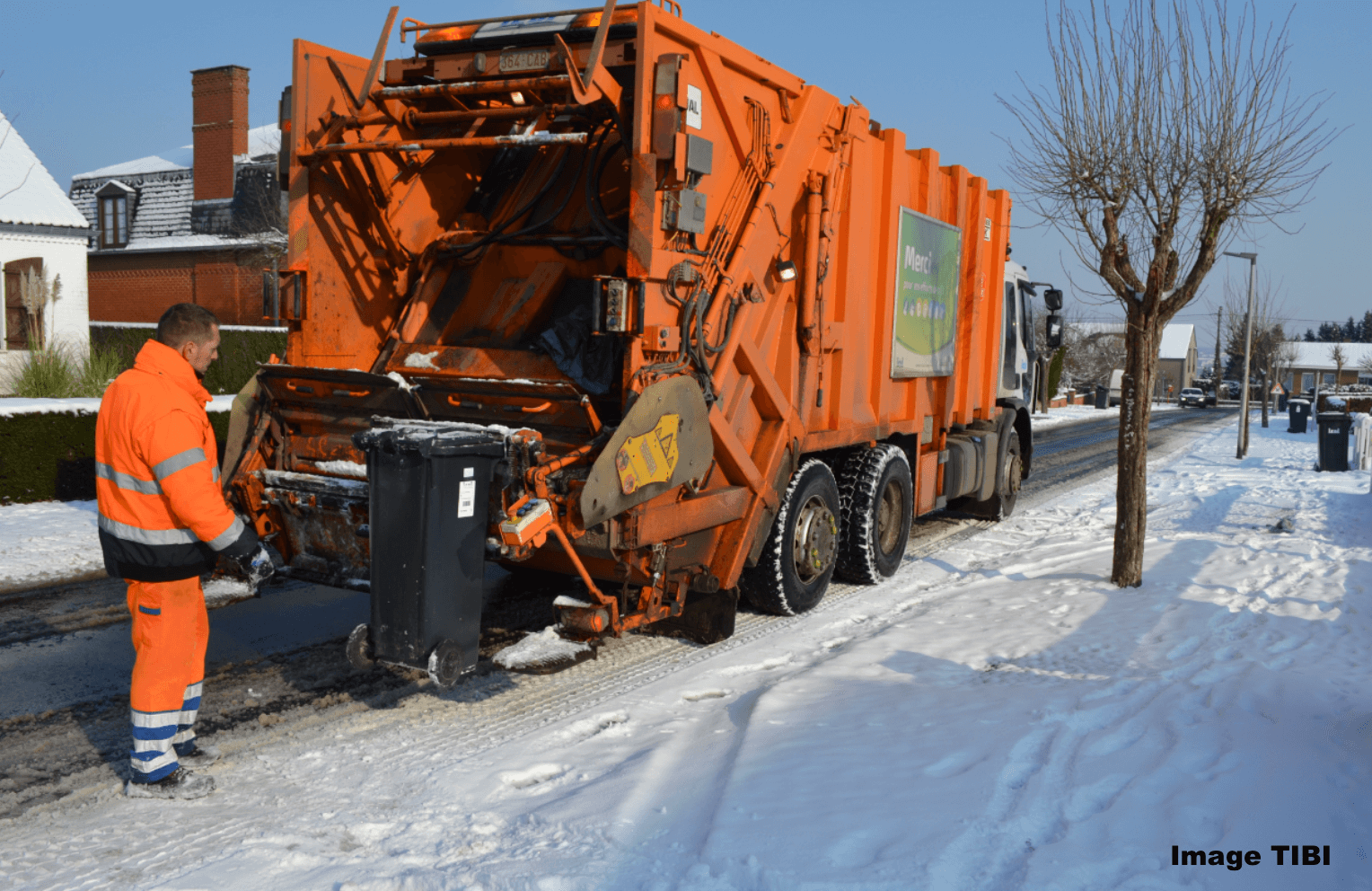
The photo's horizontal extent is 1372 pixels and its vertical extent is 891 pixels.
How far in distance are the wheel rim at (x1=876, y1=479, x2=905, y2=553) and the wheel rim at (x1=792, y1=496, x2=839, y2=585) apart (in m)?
0.84

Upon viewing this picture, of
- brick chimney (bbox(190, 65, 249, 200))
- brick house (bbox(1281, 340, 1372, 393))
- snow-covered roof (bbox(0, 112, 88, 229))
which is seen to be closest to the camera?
snow-covered roof (bbox(0, 112, 88, 229))

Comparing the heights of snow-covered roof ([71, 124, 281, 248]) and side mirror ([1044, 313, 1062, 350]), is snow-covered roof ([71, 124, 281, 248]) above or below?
above

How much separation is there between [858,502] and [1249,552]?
361 cm

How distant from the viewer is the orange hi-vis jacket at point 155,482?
3.46 metres

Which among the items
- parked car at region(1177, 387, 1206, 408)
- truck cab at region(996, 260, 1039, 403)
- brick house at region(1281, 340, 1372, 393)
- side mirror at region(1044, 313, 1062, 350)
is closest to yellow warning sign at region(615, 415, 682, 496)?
truck cab at region(996, 260, 1039, 403)

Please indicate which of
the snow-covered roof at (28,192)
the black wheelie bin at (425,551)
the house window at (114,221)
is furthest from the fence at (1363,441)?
the house window at (114,221)

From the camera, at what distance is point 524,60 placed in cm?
537

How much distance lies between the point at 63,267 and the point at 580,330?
17308 millimetres

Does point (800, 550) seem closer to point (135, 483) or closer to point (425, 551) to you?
point (425, 551)

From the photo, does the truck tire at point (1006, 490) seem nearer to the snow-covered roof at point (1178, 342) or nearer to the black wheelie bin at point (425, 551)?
the black wheelie bin at point (425, 551)

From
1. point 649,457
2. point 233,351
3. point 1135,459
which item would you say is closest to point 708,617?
point 649,457

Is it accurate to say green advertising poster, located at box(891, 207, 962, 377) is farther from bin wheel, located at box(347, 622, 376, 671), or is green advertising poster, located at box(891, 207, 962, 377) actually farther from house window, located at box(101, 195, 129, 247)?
house window, located at box(101, 195, 129, 247)

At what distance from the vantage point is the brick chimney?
28.5m

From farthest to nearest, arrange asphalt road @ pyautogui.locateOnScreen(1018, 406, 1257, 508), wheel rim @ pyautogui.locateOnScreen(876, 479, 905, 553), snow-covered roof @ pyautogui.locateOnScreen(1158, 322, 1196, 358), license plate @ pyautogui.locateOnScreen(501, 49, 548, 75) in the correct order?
snow-covered roof @ pyautogui.locateOnScreen(1158, 322, 1196, 358)
asphalt road @ pyautogui.locateOnScreen(1018, 406, 1257, 508)
wheel rim @ pyautogui.locateOnScreen(876, 479, 905, 553)
license plate @ pyautogui.locateOnScreen(501, 49, 548, 75)
